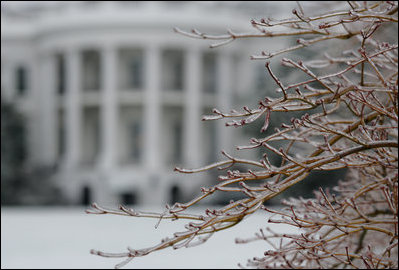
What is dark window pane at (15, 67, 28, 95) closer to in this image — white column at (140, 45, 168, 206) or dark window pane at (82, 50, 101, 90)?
dark window pane at (82, 50, 101, 90)

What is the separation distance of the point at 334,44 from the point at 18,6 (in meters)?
30.2

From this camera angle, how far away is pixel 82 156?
3484 centimetres

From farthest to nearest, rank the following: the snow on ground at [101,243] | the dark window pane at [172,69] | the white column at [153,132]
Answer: the dark window pane at [172,69], the white column at [153,132], the snow on ground at [101,243]

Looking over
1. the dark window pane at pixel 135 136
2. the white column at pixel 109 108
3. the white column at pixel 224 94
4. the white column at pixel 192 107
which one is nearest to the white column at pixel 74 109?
the white column at pixel 109 108

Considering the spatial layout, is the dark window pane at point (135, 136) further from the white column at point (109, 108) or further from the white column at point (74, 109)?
the white column at point (74, 109)

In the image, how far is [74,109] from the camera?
1324 inches

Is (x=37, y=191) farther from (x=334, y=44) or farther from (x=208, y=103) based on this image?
(x=334, y=44)

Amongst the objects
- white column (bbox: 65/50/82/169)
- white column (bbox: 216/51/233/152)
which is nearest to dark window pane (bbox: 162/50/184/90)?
white column (bbox: 216/51/233/152)

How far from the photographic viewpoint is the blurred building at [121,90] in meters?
32.9

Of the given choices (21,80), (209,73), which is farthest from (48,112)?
(209,73)

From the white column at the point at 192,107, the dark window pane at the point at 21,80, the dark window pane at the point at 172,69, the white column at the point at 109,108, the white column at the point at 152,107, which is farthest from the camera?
the dark window pane at the point at 21,80

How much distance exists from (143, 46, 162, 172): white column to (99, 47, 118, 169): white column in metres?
1.50

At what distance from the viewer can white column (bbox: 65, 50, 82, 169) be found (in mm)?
33688

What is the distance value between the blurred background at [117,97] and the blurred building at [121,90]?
56 mm
